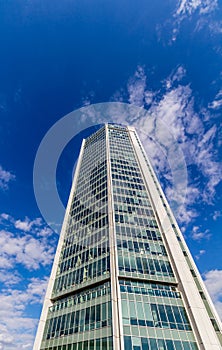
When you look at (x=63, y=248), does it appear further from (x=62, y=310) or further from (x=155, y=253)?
(x=155, y=253)

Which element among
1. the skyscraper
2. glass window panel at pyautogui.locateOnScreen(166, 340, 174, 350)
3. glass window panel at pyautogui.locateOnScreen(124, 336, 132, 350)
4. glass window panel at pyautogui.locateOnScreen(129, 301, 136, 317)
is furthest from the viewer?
glass window panel at pyautogui.locateOnScreen(129, 301, 136, 317)

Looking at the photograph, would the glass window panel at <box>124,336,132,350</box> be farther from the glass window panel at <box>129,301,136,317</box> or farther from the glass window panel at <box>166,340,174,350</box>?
the glass window panel at <box>166,340,174,350</box>

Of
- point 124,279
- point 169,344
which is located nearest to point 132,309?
point 124,279

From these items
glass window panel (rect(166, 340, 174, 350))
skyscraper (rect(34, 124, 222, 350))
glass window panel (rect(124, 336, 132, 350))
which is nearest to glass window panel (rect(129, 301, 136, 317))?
skyscraper (rect(34, 124, 222, 350))

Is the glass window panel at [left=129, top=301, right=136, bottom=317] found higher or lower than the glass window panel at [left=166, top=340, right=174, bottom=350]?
higher

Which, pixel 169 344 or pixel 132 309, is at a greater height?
pixel 132 309

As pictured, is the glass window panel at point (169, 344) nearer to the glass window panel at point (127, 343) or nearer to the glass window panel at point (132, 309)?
the glass window panel at point (127, 343)

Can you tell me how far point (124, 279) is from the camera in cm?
3397

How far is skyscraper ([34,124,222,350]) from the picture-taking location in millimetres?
28062

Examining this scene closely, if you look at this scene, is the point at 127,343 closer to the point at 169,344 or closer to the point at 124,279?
the point at 169,344

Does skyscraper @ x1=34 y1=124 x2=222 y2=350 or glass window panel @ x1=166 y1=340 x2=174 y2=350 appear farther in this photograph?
skyscraper @ x1=34 y1=124 x2=222 y2=350

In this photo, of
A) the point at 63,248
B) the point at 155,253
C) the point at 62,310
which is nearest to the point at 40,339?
the point at 62,310

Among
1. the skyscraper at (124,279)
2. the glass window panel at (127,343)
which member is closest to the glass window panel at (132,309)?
the skyscraper at (124,279)

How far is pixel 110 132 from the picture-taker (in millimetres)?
79812
